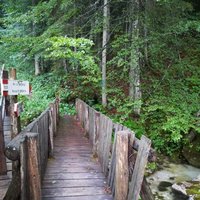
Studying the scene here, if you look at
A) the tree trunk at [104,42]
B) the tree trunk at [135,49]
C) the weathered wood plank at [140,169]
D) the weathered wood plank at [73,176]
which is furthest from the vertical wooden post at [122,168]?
the tree trunk at [104,42]

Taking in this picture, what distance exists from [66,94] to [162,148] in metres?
8.81

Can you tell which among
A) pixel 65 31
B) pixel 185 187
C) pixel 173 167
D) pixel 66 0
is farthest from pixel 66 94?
pixel 185 187

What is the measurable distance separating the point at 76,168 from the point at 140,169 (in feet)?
8.76

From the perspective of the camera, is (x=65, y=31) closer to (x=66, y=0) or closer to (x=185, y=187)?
(x=66, y=0)

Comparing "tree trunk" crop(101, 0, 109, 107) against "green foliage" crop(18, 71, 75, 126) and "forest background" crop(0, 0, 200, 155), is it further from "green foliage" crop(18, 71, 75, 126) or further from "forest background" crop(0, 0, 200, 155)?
"green foliage" crop(18, 71, 75, 126)

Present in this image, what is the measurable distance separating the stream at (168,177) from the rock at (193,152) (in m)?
0.27

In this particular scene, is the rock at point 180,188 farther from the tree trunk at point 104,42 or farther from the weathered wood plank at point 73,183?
the tree trunk at point 104,42

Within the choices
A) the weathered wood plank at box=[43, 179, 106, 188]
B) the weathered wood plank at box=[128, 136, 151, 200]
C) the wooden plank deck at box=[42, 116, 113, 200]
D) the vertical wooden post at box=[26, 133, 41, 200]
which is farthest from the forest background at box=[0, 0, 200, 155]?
the weathered wood plank at box=[128, 136, 151, 200]

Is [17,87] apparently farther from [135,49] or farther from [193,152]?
[193,152]

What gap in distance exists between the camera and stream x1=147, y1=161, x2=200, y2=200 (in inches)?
300

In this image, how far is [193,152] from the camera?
1015 cm

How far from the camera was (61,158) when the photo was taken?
607 centimetres

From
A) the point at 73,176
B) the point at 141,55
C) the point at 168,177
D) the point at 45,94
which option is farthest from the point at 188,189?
the point at 45,94

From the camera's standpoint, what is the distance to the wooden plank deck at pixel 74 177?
3949mm
